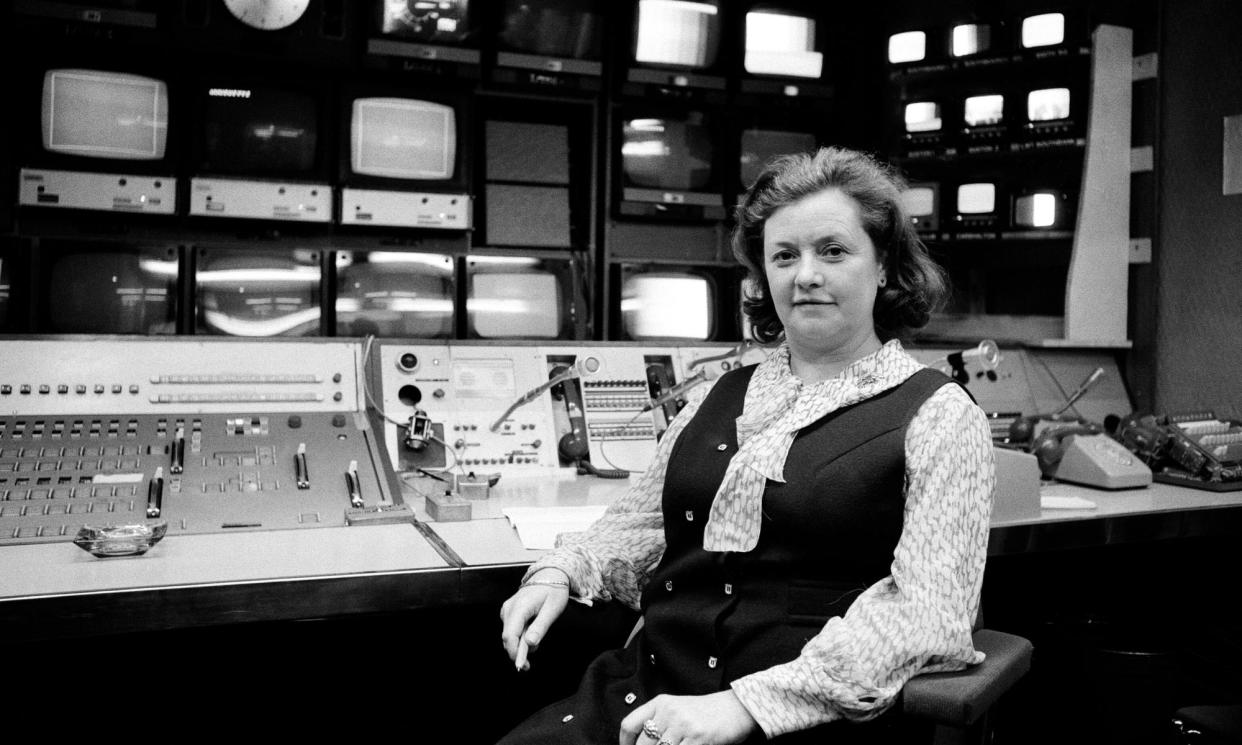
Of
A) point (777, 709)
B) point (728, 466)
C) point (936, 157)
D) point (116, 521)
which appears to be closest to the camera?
point (777, 709)

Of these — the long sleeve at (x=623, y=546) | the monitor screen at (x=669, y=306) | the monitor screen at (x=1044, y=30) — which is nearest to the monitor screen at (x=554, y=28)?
the monitor screen at (x=669, y=306)

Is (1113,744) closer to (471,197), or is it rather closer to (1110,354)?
(1110,354)

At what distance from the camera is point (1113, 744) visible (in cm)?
214

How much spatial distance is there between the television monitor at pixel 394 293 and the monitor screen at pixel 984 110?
69.7 inches

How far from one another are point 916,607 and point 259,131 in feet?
8.91

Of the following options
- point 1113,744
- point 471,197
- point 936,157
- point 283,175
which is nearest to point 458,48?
point 471,197

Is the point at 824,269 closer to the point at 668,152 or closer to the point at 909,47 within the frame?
the point at 909,47

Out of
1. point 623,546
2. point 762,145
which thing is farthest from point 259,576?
point 762,145

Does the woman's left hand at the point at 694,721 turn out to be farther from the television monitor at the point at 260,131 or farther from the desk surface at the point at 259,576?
the television monitor at the point at 260,131

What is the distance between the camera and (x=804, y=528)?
1.15m

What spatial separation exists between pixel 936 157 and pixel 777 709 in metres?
2.64

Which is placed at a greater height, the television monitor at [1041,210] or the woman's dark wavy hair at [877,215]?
the television monitor at [1041,210]

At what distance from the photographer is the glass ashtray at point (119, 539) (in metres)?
1.33

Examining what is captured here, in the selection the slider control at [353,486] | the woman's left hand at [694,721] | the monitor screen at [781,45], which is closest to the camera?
the woman's left hand at [694,721]
